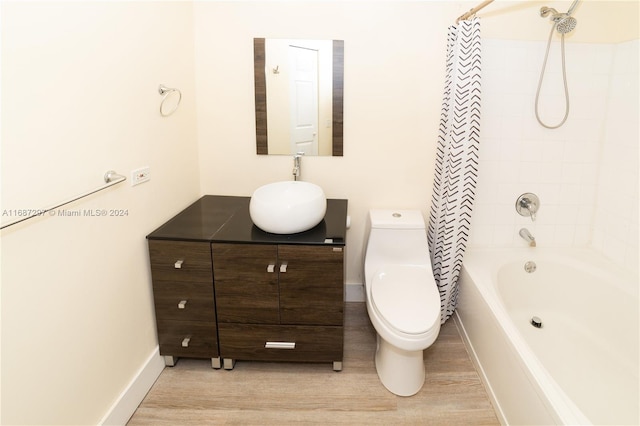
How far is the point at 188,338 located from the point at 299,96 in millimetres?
1464

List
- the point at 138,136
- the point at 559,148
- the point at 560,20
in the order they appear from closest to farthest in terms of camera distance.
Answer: the point at 138,136 → the point at 560,20 → the point at 559,148

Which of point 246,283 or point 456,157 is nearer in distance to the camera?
point 246,283

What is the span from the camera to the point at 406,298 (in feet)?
6.27

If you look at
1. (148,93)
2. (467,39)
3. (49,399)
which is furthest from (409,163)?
(49,399)

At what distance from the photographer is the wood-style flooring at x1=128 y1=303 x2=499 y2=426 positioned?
172cm

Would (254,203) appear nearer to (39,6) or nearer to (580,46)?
(39,6)

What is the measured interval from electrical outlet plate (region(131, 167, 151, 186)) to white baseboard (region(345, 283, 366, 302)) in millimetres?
1488

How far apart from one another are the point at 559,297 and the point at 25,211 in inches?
102

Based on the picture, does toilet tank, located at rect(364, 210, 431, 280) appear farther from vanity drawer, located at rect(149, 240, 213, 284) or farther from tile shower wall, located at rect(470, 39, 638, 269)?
vanity drawer, located at rect(149, 240, 213, 284)

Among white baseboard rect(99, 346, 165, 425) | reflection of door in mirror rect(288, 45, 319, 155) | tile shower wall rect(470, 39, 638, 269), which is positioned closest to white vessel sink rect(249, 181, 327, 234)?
reflection of door in mirror rect(288, 45, 319, 155)

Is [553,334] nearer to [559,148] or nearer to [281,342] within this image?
[559,148]

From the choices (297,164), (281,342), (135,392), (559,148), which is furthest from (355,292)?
(559,148)

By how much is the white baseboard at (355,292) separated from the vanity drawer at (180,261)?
1111 millimetres

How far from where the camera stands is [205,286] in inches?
72.9
